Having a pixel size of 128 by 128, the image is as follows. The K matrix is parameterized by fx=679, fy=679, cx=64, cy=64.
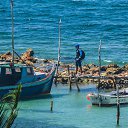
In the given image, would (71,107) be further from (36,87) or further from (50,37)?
(50,37)

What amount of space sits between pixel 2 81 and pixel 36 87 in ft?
9.77

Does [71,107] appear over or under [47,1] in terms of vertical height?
under

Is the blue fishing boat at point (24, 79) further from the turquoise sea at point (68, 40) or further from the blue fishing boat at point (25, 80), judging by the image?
the turquoise sea at point (68, 40)

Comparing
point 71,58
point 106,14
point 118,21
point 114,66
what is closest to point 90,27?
point 118,21

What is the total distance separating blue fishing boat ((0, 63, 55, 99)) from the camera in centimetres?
4359

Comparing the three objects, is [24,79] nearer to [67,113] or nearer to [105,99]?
[67,113]

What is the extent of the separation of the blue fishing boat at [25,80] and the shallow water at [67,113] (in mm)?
638

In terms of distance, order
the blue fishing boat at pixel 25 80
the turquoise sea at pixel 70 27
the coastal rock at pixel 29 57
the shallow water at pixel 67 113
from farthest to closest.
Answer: the turquoise sea at pixel 70 27, the coastal rock at pixel 29 57, the blue fishing boat at pixel 25 80, the shallow water at pixel 67 113

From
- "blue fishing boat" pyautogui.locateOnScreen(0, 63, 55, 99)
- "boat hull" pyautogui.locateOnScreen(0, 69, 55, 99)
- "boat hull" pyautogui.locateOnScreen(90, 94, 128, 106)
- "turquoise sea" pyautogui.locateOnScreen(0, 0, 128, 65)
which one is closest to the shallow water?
"boat hull" pyautogui.locateOnScreen(90, 94, 128, 106)

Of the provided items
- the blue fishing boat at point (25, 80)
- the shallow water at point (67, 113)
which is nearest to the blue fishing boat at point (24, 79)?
the blue fishing boat at point (25, 80)

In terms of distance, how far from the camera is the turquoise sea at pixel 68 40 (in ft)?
131

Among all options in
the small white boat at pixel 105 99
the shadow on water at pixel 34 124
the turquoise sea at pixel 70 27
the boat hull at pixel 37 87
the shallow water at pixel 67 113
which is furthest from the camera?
the turquoise sea at pixel 70 27

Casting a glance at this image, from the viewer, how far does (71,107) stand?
141ft

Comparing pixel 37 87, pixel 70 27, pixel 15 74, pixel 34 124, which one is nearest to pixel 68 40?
pixel 70 27
